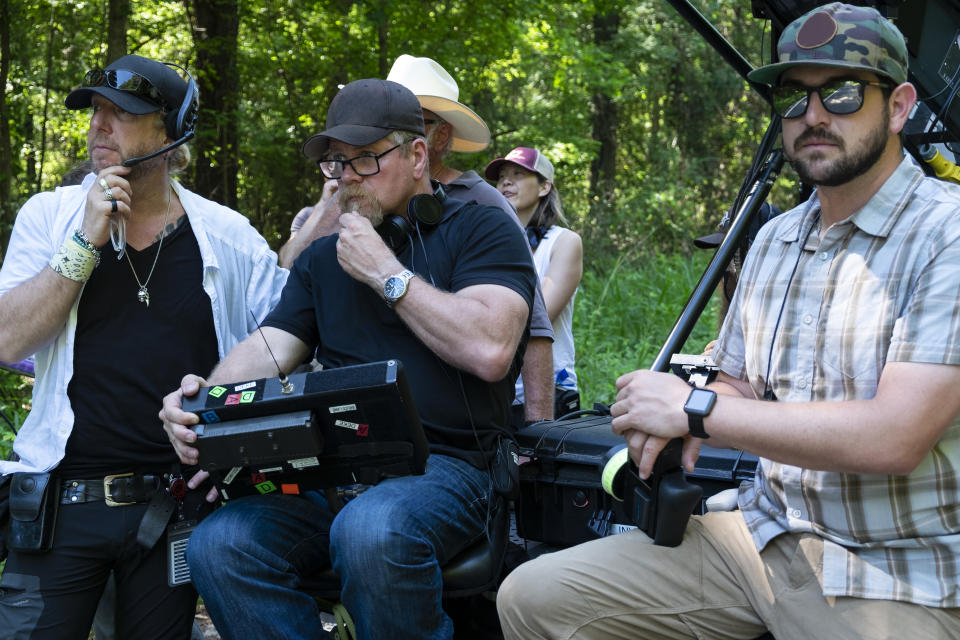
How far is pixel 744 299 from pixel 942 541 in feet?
2.58

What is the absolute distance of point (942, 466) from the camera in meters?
2.05

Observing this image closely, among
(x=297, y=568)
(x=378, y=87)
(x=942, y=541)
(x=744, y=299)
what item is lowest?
(x=297, y=568)

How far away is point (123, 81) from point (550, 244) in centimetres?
260

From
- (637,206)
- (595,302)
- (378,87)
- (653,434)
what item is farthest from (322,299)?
(637,206)

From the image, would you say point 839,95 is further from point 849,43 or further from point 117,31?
point 117,31

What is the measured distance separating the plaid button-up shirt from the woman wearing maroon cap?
2.04 m

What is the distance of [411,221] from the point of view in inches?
122

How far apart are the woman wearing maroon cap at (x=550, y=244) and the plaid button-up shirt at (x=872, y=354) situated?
2.04 metres

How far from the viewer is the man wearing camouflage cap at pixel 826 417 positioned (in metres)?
2.00

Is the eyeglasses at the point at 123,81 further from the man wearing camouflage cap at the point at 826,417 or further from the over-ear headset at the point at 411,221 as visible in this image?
the man wearing camouflage cap at the point at 826,417

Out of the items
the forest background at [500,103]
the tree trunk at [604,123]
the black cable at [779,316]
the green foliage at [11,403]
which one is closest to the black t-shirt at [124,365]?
the black cable at [779,316]

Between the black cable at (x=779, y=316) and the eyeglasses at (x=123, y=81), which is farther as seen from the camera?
the eyeglasses at (x=123, y=81)

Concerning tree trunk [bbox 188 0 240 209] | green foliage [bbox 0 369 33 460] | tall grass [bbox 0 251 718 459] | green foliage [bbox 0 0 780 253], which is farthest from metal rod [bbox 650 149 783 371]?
tree trunk [bbox 188 0 240 209]

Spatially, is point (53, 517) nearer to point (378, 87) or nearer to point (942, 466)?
point (378, 87)
